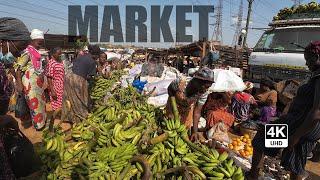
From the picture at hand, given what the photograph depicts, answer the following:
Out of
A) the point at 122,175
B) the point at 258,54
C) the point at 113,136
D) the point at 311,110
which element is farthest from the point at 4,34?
the point at 258,54

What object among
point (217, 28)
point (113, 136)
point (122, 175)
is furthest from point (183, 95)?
point (217, 28)

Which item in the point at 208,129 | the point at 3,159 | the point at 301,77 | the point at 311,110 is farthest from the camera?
the point at 301,77

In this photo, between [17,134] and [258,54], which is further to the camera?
[258,54]

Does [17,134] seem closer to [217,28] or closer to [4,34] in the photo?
→ [4,34]

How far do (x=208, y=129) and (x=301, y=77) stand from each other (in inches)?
93.2

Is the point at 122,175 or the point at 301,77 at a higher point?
the point at 301,77

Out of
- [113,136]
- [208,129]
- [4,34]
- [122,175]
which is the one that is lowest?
[208,129]

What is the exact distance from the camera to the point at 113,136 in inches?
113

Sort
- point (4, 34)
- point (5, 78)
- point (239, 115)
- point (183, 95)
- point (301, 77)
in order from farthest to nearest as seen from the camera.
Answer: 1. point (239, 115)
2. point (301, 77)
3. point (183, 95)
4. point (4, 34)
5. point (5, 78)

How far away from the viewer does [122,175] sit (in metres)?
2.46

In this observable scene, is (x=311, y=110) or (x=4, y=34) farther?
(x=311, y=110)

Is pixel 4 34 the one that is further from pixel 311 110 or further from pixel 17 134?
pixel 311 110

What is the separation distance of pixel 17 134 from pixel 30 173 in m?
0.38

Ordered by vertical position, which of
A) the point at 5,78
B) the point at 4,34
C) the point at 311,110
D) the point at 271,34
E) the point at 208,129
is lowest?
the point at 208,129
